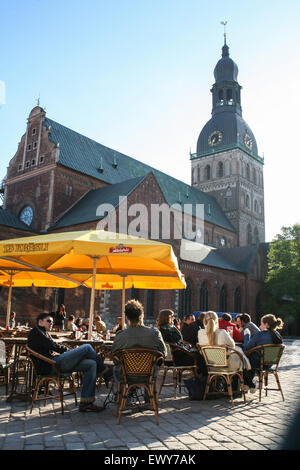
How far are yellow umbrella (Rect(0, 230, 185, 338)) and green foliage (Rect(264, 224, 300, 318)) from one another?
29717 mm

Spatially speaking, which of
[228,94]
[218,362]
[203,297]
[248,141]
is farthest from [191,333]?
[228,94]

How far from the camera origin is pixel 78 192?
102 ft

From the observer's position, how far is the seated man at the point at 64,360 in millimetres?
5738

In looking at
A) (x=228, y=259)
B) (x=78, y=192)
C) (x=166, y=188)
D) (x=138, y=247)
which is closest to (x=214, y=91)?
(x=166, y=188)

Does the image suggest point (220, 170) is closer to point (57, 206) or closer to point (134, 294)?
point (57, 206)

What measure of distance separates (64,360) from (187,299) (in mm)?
27281

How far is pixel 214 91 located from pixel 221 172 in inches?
479

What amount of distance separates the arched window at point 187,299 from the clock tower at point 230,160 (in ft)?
77.1

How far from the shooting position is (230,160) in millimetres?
56625

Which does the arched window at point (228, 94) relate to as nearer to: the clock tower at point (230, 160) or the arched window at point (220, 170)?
the clock tower at point (230, 160)

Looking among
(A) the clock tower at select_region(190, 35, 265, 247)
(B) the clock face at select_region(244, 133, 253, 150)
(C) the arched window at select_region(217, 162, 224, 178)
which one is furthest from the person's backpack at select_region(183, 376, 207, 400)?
(B) the clock face at select_region(244, 133, 253, 150)

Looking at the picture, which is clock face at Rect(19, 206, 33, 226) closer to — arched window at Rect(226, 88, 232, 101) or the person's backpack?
the person's backpack

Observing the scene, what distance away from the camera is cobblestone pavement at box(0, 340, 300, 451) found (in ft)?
13.8

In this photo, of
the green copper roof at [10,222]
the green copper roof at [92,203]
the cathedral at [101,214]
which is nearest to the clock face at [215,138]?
the cathedral at [101,214]
